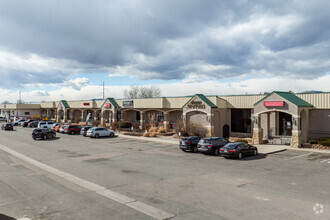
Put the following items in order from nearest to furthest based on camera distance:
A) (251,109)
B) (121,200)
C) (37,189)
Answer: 1. (121,200)
2. (37,189)
3. (251,109)

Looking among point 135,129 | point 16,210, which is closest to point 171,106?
point 135,129

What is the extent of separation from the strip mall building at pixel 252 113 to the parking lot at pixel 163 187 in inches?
316

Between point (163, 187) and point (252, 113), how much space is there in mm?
25558

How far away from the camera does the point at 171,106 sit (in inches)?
1818

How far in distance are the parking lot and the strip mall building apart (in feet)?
26.3

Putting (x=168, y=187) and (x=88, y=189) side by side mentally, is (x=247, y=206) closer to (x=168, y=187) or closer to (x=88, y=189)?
(x=168, y=187)

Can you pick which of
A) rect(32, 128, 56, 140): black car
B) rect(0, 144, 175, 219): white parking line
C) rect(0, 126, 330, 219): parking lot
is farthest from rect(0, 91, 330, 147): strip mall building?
rect(0, 144, 175, 219): white parking line

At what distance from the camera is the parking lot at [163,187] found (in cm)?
1014

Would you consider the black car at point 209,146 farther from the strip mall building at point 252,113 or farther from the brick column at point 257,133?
the strip mall building at point 252,113

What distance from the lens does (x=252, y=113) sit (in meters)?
36.2

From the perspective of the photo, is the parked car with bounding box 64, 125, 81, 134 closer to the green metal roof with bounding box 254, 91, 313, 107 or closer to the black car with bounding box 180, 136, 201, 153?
the black car with bounding box 180, 136, 201, 153

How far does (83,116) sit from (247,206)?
66.1m

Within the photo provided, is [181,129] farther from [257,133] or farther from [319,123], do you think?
[319,123]

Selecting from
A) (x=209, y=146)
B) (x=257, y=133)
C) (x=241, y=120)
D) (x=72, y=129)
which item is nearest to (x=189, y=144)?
(x=209, y=146)
